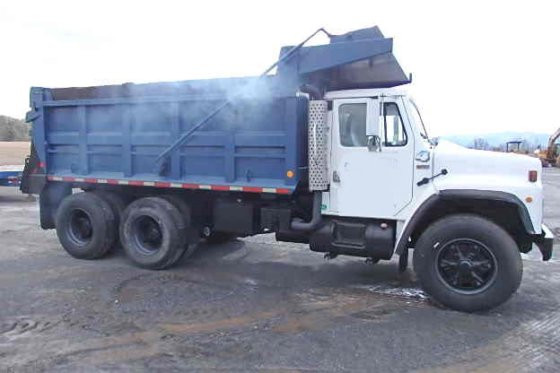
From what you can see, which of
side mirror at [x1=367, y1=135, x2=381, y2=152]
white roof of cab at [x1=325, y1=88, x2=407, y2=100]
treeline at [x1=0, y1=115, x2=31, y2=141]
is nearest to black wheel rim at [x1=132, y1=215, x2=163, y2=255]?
white roof of cab at [x1=325, y1=88, x2=407, y2=100]

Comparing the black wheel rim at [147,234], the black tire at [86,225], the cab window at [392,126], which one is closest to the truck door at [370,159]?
the cab window at [392,126]

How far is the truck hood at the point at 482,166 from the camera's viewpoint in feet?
17.9

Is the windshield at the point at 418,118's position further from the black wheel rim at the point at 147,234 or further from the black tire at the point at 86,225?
the black tire at the point at 86,225

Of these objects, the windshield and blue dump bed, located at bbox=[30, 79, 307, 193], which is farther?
blue dump bed, located at bbox=[30, 79, 307, 193]

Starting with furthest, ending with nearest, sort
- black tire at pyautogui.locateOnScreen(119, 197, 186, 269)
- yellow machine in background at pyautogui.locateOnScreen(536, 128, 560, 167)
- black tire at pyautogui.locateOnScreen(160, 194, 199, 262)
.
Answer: yellow machine in background at pyautogui.locateOnScreen(536, 128, 560, 167) < black tire at pyautogui.locateOnScreen(160, 194, 199, 262) < black tire at pyautogui.locateOnScreen(119, 197, 186, 269)

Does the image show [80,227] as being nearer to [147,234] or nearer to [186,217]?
[147,234]

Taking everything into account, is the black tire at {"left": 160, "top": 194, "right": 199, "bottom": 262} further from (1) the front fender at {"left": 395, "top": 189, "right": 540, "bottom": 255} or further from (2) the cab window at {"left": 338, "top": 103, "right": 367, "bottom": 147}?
(1) the front fender at {"left": 395, "top": 189, "right": 540, "bottom": 255}

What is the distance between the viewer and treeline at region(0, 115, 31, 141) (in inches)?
2021

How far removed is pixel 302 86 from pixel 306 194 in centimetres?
142

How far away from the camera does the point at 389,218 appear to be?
598 centimetres

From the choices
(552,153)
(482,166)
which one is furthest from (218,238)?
(552,153)

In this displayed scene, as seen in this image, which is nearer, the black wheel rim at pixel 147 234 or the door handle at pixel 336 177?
the door handle at pixel 336 177

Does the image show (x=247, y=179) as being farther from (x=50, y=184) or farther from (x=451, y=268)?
(x=50, y=184)

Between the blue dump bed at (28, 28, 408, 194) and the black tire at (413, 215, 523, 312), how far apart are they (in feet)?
5.98
